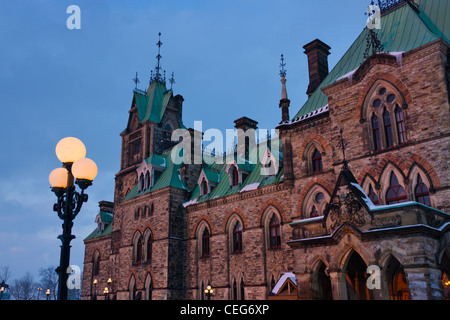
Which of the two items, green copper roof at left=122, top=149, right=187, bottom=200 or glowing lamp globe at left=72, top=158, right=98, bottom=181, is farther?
green copper roof at left=122, top=149, right=187, bottom=200

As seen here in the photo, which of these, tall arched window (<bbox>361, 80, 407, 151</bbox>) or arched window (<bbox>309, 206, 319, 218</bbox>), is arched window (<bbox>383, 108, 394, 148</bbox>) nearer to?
tall arched window (<bbox>361, 80, 407, 151</bbox>)

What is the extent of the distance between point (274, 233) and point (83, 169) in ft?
67.5

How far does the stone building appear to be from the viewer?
16.6m

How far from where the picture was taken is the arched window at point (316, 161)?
2481cm

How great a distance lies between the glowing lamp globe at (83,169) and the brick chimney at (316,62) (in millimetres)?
22417

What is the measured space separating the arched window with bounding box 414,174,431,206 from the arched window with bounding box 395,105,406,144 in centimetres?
199

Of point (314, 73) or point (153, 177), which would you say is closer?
point (314, 73)

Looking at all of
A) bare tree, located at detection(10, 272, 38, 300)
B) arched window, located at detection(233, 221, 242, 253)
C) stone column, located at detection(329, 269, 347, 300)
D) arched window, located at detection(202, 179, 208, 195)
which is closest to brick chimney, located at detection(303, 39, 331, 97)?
arched window, located at detection(233, 221, 242, 253)

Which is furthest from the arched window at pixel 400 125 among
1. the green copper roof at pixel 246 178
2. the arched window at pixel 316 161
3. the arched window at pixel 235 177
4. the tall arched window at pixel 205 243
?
the tall arched window at pixel 205 243

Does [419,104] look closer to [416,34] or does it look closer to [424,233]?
[416,34]

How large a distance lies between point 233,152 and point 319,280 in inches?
781
